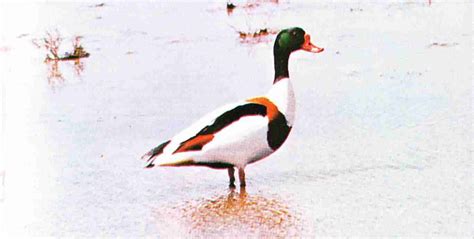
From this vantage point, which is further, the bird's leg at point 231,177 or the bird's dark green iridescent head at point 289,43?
the bird's dark green iridescent head at point 289,43

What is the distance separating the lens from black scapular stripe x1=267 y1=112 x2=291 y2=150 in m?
4.90

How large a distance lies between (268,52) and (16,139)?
2.71 metres

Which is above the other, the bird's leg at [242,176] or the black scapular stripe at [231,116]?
the black scapular stripe at [231,116]

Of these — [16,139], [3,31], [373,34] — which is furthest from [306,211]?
[3,31]

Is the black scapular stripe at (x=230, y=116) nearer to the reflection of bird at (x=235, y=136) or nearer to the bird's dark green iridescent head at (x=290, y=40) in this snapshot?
the reflection of bird at (x=235, y=136)

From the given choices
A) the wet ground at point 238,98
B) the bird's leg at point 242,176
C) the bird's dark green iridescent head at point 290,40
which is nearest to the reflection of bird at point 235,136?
the bird's leg at point 242,176

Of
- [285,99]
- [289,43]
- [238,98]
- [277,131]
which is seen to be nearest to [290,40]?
[289,43]

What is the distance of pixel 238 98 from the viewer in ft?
22.4

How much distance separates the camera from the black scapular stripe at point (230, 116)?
4.86 metres

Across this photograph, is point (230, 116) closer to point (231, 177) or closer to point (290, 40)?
point (231, 177)

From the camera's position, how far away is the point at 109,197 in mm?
4930

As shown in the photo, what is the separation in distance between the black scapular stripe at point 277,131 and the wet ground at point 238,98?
220 mm

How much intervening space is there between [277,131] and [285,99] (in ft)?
0.51

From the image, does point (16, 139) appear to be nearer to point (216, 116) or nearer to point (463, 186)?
point (216, 116)
